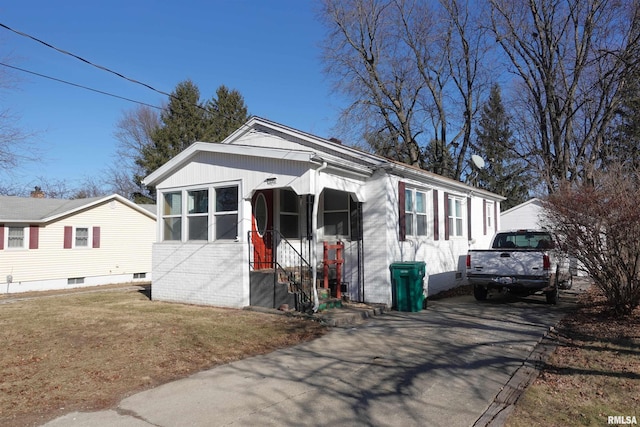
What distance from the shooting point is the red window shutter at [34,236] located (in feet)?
61.6

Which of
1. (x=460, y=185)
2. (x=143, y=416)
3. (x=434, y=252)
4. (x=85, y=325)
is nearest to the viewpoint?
(x=143, y=416)

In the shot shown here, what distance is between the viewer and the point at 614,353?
6176 mm

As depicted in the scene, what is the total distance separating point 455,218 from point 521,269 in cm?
492

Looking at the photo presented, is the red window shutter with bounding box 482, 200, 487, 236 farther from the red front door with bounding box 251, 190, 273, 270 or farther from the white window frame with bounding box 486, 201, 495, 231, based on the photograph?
the red front door with bounding box 251, 190, 273, 270

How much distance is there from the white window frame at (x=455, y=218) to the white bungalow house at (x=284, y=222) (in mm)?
1713

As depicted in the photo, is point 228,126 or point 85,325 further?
point 228,126

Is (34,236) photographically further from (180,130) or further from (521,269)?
(521,269)

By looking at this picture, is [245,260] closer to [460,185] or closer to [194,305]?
[194,305]

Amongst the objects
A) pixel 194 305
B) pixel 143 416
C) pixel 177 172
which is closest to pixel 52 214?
pixel 177 172

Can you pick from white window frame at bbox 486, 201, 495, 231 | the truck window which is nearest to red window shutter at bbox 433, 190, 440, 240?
the truck window

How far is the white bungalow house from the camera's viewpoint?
9.96 meters

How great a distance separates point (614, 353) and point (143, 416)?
619 centimetres

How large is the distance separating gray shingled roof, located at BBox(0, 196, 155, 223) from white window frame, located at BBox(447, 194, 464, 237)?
1635cm

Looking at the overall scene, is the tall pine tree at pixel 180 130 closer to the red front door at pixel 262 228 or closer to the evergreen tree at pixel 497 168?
the evergreen tree at pixel 497 168
